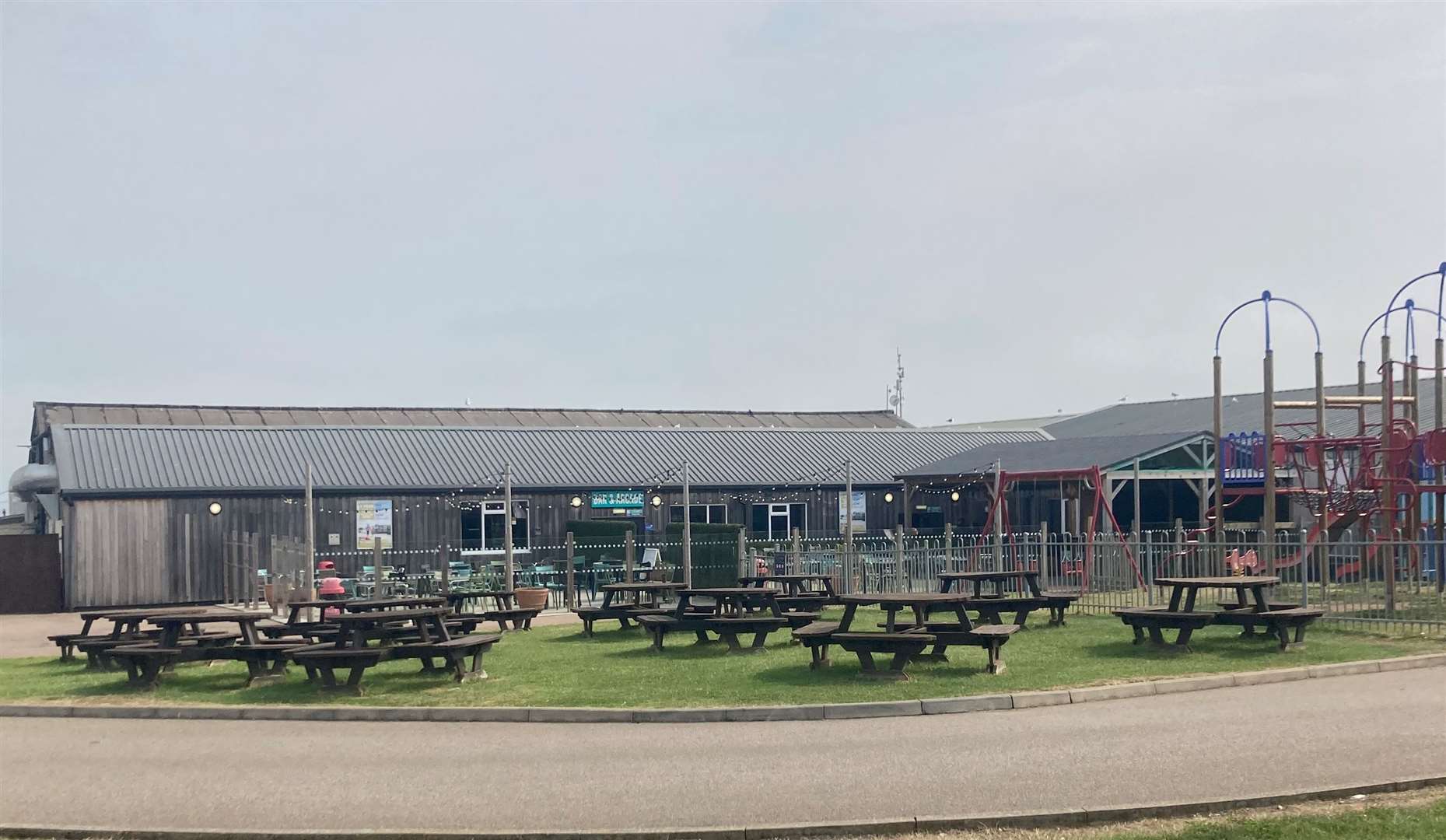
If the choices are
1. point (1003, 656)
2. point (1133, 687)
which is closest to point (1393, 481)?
point (1003, 656)

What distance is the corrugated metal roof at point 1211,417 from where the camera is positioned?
134 ft

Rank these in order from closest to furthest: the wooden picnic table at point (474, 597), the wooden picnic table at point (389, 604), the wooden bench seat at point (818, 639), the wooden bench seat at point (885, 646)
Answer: the wooden bench seat at point (885, 646)
the wooden bench seat at point (818, 639)
the wooden picnic table at point (389, 604)
the wooden picnic table at point (474, 597)

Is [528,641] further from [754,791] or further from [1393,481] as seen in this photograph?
[1393,481]

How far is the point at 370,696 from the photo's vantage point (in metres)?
14.1

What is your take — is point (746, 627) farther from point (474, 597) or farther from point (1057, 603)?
point (474, 597)

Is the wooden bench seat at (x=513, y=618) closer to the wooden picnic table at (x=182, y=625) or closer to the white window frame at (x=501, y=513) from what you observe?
the wooden picnic table at (x=182, y=625)

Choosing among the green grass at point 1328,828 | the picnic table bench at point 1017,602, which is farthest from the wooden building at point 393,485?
the green grass at point 1328,828

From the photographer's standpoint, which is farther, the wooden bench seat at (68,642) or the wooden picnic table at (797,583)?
the wooden picnic table at (797,583)

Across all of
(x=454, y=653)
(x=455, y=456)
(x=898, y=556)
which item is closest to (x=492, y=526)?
(x=455, y=456)

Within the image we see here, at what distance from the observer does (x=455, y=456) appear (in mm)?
40125

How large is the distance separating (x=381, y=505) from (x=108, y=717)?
77.2 feet

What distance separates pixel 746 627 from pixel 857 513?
86.0 feet

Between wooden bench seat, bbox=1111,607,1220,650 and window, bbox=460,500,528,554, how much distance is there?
23.6 metres

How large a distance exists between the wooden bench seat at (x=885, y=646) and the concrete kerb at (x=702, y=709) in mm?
1417
